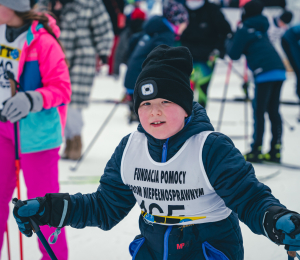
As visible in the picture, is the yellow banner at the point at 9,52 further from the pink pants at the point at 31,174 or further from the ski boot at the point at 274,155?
the ski boot at the point at 274,155

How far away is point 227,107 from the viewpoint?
7.28 meters

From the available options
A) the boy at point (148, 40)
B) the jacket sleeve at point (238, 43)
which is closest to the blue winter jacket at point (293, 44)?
the jacket sleeve at point (238, 43)

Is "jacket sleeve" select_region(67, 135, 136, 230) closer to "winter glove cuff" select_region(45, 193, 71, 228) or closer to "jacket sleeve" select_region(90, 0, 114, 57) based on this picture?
"winter glove cuff" select_region(45, 193, 71, 228)

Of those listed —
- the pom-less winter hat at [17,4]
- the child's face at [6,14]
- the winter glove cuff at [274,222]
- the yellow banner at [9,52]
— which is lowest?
the winter glove cuff at [274,222]

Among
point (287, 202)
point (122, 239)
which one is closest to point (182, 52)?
point (122, 239)

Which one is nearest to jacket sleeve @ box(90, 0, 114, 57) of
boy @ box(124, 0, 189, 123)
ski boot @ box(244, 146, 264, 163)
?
boy @ box(124, 0, 189, 123)

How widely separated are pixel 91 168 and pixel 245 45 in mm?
2103

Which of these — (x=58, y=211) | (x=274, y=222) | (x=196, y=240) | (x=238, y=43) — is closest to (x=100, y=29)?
(x=238, y=43)

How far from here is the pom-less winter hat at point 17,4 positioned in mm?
1592

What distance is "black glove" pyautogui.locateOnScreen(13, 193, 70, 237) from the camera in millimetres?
1143

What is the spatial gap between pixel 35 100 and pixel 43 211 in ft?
1.81

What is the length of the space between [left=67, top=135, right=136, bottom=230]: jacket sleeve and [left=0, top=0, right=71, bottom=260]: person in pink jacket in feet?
1.40

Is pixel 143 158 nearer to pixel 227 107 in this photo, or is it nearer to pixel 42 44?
pixel 42 44

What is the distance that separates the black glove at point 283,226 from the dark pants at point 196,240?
0.26 m
